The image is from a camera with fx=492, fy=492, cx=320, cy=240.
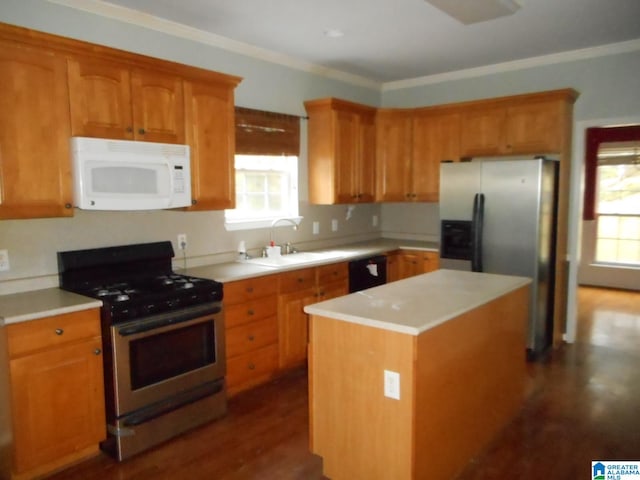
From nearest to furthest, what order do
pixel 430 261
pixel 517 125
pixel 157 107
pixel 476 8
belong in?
pixel 476 8, pixel 157 107, pixel 517 125, pixel 430 261

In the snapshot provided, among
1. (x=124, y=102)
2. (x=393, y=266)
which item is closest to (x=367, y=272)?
(x=393, y=266)

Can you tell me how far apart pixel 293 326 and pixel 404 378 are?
185 centimetres

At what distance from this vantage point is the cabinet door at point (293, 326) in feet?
12.4

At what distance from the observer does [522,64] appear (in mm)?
4754

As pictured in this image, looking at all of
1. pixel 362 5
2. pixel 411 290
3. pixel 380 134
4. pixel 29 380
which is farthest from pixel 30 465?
pixel 380 134

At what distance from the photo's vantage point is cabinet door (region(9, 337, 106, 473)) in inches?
94.7

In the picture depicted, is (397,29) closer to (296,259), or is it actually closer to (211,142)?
(211,142)

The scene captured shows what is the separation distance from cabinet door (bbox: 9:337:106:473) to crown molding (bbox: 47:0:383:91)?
2.07 metres

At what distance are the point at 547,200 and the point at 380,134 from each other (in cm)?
178

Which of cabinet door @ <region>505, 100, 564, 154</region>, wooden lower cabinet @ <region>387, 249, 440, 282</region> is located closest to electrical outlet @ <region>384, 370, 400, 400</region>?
wooden lower cabinet @ <region>387, 249, 440, 282</region>

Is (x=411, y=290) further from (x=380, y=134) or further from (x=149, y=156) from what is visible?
(x=380, y=134)

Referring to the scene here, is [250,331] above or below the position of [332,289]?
below

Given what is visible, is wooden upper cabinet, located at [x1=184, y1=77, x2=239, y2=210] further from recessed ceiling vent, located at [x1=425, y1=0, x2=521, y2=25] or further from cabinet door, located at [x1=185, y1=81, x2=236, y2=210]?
recessed ceiling vent, located at [x1=425, y1=0, x2=521, y2=25]

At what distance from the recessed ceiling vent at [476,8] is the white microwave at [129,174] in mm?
1855
